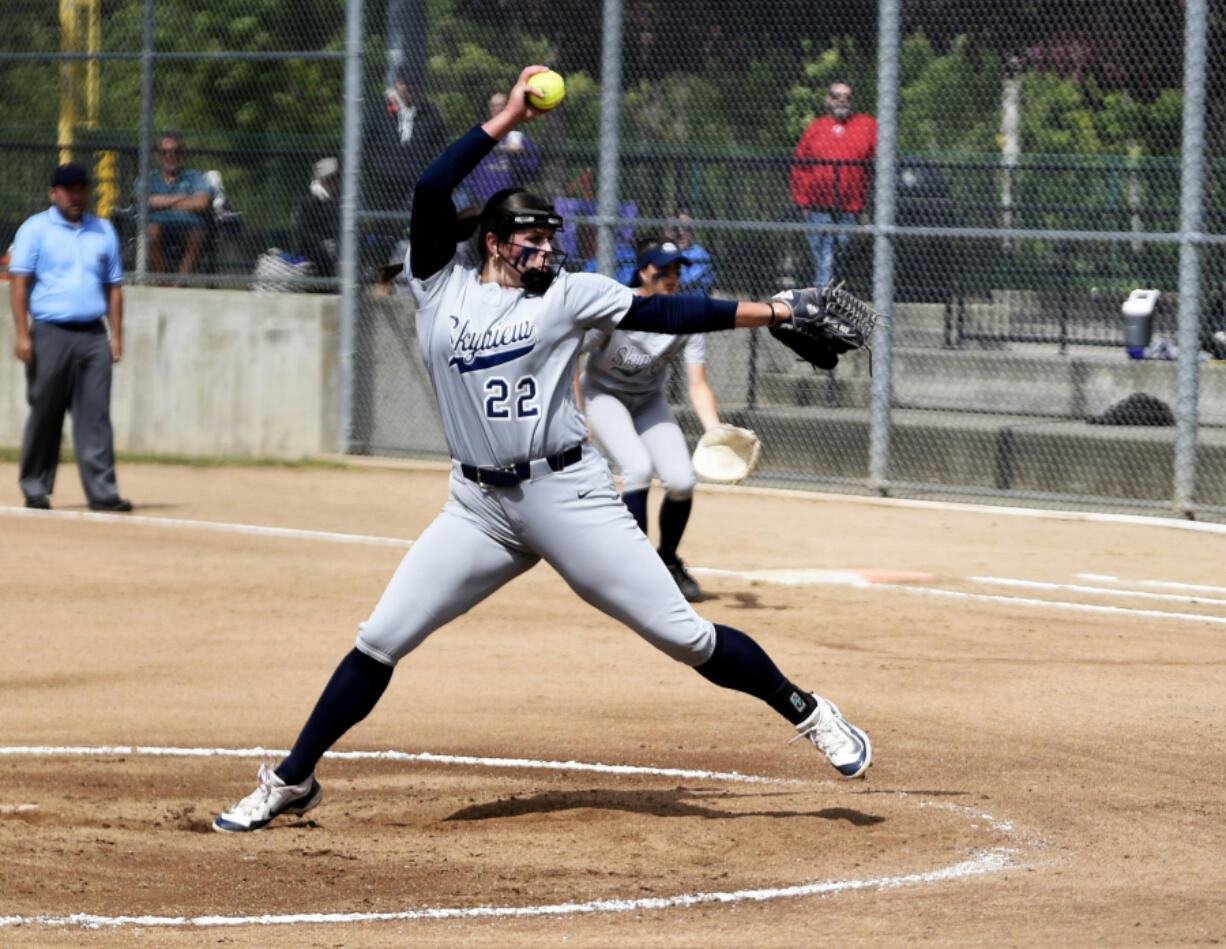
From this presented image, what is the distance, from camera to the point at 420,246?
5707 mm

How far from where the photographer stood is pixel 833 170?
1420 cm

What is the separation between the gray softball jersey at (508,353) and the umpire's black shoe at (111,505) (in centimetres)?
801

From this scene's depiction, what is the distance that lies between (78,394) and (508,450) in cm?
804

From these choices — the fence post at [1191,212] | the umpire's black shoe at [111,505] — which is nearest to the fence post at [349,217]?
the umpire's black shoe at [111,505]

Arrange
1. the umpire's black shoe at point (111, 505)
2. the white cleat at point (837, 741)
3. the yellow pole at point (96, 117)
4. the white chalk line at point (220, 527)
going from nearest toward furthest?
the white cleat at point (837, 741) → the white chalk line at point (220, 527) → the umpire's black shoe at point (111, 505) → the yellow pole at point (96, 117)

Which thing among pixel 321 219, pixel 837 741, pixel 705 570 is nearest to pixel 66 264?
pixel 321 219

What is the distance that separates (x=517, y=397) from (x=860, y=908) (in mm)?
1786

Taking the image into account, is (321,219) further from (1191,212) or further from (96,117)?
(1191,212)

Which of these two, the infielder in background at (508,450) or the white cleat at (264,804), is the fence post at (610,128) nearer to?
the infielder in background at (508,450)

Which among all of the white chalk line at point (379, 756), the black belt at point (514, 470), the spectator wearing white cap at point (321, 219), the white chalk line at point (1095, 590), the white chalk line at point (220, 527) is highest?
the spectator wearing white cap at point (321, 219)

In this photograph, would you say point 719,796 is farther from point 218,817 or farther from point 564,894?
point 218,817

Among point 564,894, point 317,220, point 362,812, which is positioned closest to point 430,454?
point 317,220

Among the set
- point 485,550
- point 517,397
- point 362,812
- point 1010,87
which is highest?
point 1010,87

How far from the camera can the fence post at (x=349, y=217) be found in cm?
1605
